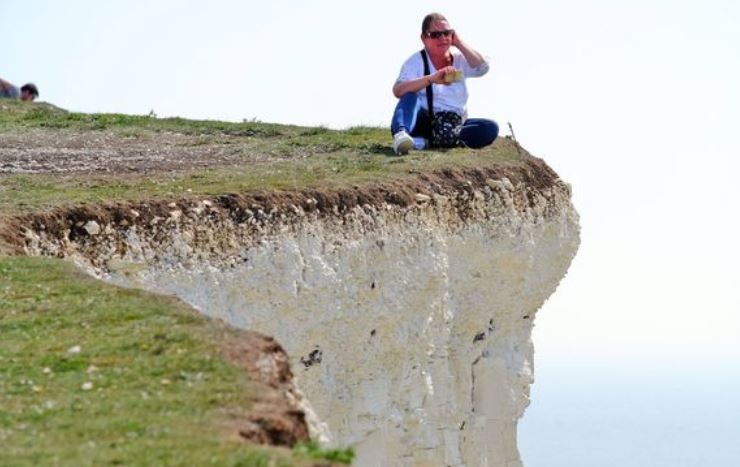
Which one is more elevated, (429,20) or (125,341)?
(429,20)

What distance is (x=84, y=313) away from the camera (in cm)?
1435

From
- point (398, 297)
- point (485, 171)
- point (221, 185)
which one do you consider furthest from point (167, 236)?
point (485, 171)

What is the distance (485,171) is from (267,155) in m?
3.35

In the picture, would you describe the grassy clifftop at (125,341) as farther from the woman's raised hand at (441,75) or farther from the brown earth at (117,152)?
the woman's raised hand at (441,75)

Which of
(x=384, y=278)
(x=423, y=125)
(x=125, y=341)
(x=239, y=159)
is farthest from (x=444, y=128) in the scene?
(x=125, y=341)

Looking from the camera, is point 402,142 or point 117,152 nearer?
point 402,142

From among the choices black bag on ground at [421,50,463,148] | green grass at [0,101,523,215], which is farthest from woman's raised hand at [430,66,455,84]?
green grass at [0,101,523,215]

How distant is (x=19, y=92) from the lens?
42844mm

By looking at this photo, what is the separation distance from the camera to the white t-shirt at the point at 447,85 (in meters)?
26.3

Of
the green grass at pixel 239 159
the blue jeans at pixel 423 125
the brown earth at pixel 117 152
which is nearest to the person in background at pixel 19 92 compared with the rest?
the green grass at pixel 239 159

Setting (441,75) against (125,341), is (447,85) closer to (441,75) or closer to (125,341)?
(441,75)

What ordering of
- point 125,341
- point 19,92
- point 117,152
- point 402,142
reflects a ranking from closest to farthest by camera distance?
point 125,341 < point 402,142 < point 117,152 < point 19,92

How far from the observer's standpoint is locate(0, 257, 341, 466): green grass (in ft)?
33.8

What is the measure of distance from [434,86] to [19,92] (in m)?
18.9
